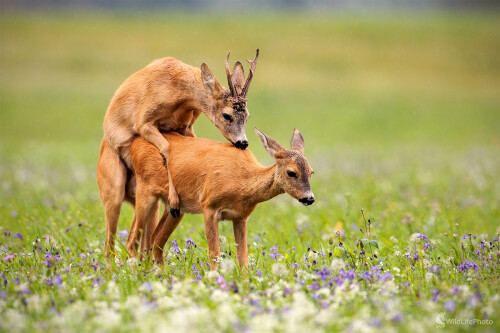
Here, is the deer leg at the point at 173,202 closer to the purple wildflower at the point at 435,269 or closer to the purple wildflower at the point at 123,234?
the purple wildflower at the point at 123,234

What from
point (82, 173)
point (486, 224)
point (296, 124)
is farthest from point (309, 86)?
point (486, 224)

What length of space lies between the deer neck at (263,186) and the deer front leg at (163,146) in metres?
0.79

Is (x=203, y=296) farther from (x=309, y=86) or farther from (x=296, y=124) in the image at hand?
(x=309, y=86)

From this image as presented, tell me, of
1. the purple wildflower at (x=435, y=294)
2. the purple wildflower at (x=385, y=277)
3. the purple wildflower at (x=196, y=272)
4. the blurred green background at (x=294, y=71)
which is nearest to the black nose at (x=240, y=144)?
the purple wildflower at (x=196, y=272)

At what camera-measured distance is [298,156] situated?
6.07 meters

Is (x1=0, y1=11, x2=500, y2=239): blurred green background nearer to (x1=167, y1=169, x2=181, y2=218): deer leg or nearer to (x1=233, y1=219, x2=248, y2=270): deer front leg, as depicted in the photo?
(x1=167, y1=169, x2=181, y2=218): deer leg

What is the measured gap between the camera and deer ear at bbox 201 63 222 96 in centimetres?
693

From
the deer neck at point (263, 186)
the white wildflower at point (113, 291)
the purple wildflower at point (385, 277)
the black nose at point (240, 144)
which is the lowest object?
the white wildflower at point (113, 291)

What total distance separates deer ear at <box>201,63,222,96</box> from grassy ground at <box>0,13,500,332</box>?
1615mm

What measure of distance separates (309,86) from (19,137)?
1611cm

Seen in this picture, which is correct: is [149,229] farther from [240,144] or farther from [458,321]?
[458,321]

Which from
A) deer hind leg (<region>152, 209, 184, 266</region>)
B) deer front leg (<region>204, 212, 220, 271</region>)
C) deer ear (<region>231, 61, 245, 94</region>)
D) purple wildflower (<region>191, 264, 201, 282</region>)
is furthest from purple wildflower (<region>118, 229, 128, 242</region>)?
deer ear (<region>231, 61, 245, 94</region>)

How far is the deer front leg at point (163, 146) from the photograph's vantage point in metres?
6.55

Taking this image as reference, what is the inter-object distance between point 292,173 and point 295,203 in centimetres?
475
